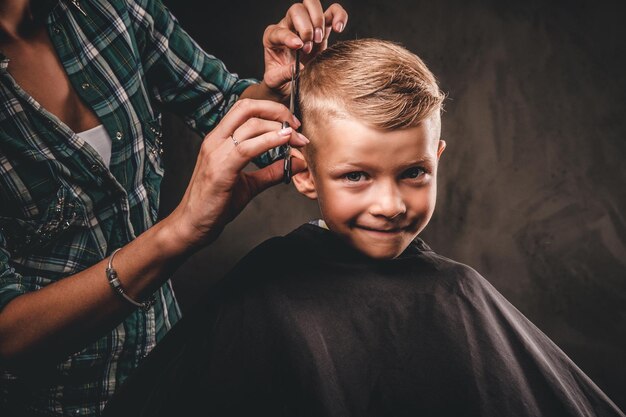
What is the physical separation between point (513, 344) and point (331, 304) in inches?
19.2

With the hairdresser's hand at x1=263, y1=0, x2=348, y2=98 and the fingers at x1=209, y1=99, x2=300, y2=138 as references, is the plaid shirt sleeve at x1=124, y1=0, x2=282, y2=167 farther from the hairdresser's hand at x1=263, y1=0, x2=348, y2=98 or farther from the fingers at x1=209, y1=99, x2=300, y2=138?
the fingers at x1=209, y1=99, x2=300, y2=138

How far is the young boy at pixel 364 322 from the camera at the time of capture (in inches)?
41.7

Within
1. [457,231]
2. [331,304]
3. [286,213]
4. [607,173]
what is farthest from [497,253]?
[331,304]

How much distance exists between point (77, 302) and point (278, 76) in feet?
2.60

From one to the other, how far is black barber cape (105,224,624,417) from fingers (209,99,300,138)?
41 centimetres

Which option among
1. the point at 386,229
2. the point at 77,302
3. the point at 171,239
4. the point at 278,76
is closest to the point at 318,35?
the point at 278,76

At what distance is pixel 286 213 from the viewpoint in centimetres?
248

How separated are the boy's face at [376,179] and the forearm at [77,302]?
0.41m

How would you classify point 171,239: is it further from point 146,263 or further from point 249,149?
point 249,149

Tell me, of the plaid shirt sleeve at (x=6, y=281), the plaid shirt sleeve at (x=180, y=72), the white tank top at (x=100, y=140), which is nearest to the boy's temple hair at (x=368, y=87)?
the plaid shirt sleeve at (x=180, y=72)

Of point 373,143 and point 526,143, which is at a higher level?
point 526,143

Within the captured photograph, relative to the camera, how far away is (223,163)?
95 centimetres

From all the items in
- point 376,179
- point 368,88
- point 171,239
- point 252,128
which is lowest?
point 171,239

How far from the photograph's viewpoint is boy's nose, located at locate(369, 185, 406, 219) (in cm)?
107
